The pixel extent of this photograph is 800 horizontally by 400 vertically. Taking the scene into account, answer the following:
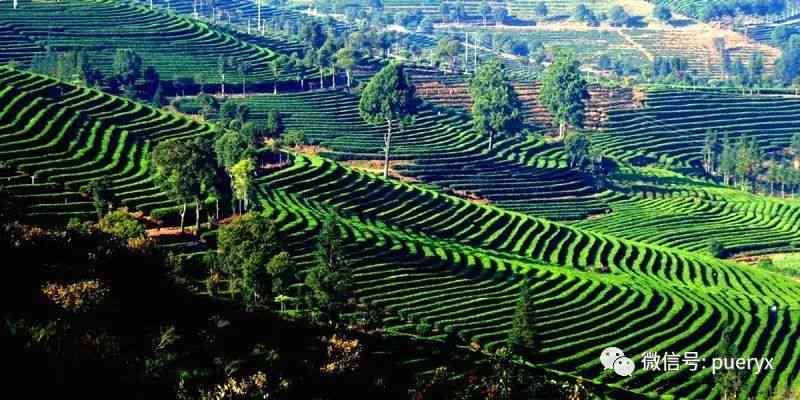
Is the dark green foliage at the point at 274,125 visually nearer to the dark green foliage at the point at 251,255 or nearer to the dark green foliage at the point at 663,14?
the dark green foliage at the point at 251,255

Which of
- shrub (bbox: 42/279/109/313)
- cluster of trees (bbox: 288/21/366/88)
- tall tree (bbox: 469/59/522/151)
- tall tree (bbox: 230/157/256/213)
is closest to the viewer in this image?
shrub (bbox: 42/279/109/313)

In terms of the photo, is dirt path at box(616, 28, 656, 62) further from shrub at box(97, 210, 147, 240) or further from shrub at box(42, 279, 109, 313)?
shrub at box(42, 279, 109, 313)

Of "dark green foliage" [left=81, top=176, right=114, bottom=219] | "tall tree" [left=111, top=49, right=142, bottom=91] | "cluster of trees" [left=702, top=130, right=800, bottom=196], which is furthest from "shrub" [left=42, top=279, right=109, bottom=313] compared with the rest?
"cluster of trees" [left=702, top=130, right=800, bottom=196]

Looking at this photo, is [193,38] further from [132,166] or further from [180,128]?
[132,166]

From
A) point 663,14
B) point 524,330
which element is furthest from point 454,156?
point 663,14

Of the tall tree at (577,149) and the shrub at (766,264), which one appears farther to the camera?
the tall tree at (577,149)

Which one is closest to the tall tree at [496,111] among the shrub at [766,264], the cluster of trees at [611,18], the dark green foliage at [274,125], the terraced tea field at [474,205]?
the terraced tea field at [474,205]

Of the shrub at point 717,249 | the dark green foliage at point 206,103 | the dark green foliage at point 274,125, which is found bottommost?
the shrub at point 717,249

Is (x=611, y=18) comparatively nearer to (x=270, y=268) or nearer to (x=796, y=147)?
(x=796, y=147)

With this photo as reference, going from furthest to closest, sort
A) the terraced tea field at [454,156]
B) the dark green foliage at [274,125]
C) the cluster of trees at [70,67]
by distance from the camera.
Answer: the cluster of trees at [70,67], the terraced tea field at [454,156], the dark green foliage at [274,125]

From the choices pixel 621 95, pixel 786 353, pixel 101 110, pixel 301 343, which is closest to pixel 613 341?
pixel 786 353

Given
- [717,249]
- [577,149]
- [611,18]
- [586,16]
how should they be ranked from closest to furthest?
[717,249]
[577,149]
[586,16]
[611,18]
